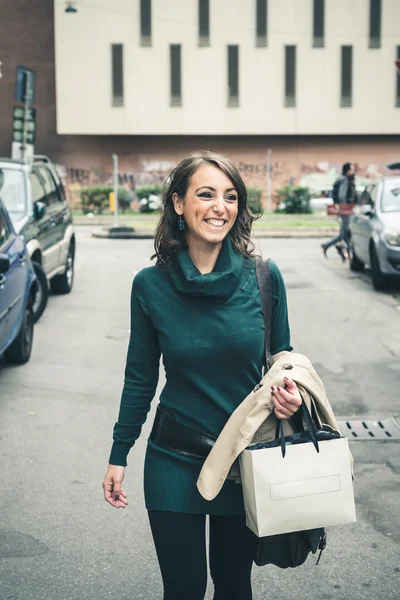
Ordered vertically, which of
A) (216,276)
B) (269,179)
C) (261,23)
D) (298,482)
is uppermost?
(261,23)

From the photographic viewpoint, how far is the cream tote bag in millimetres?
2535

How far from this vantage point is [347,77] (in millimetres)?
43219

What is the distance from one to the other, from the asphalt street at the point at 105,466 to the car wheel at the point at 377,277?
106 cm

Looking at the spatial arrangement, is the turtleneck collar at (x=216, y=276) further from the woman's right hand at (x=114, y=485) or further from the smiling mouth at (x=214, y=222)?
the woman's right hand at (x=114, y=485)

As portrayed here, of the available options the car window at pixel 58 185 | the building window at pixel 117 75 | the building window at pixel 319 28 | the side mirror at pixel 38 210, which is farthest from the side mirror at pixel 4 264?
the building window at pixel 319 28

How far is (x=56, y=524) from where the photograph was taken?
15.8ft

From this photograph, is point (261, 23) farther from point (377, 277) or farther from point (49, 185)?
point (49, 185)

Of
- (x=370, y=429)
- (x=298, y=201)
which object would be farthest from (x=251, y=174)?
(x=370, y=429)

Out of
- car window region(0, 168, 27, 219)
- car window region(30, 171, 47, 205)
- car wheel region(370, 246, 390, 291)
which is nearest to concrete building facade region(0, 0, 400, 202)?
car wheel region(370, 246, 390, 291)

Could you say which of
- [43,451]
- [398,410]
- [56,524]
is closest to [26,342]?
[43,451]

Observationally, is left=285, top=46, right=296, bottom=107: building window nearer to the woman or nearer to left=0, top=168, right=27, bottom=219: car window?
left=0, top=168, right=27, bottom=219: car window

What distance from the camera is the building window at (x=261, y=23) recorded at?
4272 centimetres

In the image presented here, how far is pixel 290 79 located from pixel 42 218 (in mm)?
33142

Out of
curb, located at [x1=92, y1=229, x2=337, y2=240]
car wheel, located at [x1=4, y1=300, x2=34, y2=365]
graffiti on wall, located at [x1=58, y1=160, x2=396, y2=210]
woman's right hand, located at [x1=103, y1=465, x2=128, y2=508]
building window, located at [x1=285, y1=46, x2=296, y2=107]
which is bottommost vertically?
car wheel, located at [x1=4, y1=300, x2=34, y2=365]
